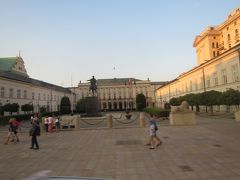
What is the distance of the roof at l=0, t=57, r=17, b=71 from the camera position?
7621 cm

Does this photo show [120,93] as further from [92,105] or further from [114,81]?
[92,105]

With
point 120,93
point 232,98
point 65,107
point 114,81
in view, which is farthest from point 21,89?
point 114,81

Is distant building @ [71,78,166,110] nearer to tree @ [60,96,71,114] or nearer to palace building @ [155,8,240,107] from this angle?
palace building @ [155,8,240,107]

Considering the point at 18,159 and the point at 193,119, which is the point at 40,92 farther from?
the point at 18,159

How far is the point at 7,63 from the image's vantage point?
257 feet

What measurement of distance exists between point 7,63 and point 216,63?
5695 cm

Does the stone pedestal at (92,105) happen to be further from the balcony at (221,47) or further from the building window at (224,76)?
the balcony at (221,47)

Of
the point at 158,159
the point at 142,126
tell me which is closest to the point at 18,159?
Answer: the point at 158,159

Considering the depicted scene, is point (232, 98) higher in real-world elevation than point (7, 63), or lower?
lower

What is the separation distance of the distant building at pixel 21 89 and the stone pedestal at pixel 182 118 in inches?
1559

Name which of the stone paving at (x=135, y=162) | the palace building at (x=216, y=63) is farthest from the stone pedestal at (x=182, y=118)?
the palace building at (x=216, y=63)

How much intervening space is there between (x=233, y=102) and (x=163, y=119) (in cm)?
913

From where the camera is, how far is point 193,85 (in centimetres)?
6744

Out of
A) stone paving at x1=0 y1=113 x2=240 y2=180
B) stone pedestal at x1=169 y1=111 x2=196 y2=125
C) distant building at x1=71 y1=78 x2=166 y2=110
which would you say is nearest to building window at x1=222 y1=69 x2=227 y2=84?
stone pedestal at x1=169 y1=111 x2=196 y2=125
